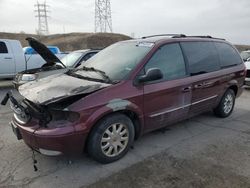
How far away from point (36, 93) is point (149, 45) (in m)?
1.88

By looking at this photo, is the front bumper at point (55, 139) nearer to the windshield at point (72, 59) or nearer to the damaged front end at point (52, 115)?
the damaged front end at point (52, 115)

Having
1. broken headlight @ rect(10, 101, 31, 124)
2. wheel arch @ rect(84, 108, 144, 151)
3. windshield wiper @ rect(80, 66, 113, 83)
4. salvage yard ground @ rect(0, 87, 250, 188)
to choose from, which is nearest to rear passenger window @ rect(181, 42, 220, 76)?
salvage yard ground @ rect(0, 87, 250, 188)

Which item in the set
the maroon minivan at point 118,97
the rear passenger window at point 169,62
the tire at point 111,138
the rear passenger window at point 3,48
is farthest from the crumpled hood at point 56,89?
the rear passenger window at point 3,48

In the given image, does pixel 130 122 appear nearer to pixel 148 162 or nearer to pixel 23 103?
pixel 148 162

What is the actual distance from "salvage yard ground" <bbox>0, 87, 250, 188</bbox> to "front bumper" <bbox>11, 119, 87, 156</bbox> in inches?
14.7

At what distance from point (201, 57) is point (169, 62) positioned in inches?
37.3

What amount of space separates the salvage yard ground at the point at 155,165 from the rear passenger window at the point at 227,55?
152 cm

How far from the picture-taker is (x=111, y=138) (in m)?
3.44

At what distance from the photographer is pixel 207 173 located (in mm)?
3264

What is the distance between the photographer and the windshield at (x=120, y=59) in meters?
3.71

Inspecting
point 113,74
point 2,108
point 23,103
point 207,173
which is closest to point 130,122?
point 113,74

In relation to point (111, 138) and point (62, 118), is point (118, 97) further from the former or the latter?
point (62, 118)

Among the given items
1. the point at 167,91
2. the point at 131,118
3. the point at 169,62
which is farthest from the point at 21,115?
the point at 169,62

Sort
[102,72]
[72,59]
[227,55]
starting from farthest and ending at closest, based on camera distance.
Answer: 1. [72,59]
2. [227,55]
3. [102,72]
